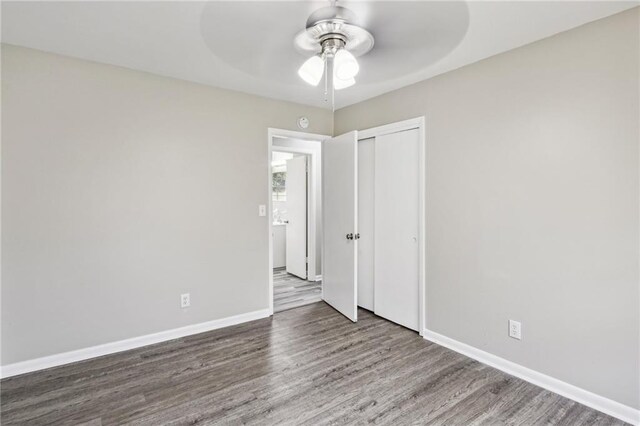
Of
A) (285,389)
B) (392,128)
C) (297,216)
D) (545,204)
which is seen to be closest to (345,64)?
(392,128)

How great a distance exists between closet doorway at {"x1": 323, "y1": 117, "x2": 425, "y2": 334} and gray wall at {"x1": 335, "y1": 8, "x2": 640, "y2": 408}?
0.66ft

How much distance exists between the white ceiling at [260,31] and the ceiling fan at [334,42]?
0.36ft

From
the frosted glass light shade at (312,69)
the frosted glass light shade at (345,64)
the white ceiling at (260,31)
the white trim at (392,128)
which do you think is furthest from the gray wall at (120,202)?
the frosted glass light shade at (345,64)

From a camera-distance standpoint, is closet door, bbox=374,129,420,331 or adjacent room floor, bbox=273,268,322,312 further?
adjacent room floor, bbox=273,268,322,312

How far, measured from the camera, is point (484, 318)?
8.66ft

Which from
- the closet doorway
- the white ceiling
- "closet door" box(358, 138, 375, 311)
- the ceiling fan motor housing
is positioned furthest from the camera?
"closet door" box(358, 138, 375, 311)

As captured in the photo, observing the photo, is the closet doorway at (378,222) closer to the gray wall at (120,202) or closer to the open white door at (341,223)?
the open white door at (341,223)

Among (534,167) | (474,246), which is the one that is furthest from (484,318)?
(534,167)

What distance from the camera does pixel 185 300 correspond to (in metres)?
3.14

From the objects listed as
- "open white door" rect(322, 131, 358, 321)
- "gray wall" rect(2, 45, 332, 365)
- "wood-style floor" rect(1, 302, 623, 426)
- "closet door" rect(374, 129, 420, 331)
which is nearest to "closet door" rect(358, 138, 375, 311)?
"closet door" rect(374, 129, 420, 331)

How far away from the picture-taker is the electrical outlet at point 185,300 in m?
3.12

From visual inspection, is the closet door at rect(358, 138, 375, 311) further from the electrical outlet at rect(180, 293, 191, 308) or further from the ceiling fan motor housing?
the electrical outlet at rect(180, 293, 191, 308)

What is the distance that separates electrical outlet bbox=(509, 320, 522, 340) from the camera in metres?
2.43

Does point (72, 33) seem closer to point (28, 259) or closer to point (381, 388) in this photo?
point (28, 259)
